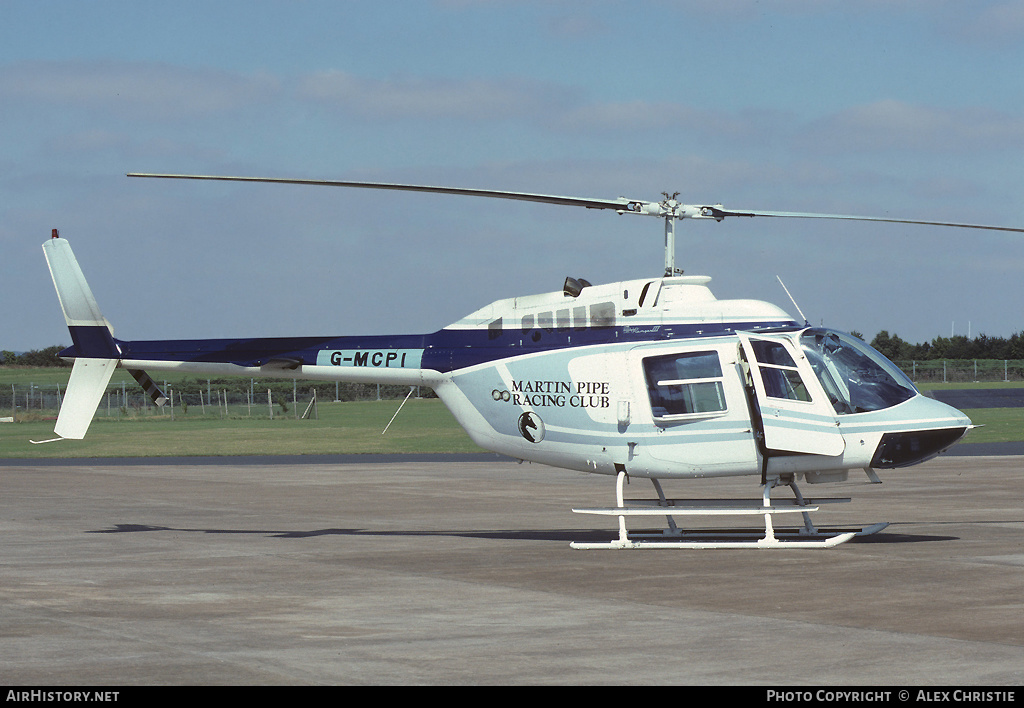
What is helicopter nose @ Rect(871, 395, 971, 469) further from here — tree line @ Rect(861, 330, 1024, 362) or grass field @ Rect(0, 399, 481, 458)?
tree line @ Rect(861, 330, 1024, 362)

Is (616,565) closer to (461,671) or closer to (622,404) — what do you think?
(622,404)

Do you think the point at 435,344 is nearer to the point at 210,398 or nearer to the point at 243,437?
the point at 243,437

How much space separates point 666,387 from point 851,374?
2416mm

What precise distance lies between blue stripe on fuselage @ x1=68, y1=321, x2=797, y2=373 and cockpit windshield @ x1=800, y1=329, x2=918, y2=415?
1.95 ft

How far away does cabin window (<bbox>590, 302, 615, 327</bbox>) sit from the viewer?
17.2 metres

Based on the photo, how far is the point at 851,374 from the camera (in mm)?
16328

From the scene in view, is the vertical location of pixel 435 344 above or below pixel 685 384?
above

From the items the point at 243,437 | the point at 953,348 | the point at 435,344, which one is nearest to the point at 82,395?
the point at 435,344

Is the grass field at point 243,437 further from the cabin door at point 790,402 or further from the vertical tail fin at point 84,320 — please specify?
the cabin door at point 790,402

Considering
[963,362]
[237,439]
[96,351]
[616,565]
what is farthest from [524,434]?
[963,362]

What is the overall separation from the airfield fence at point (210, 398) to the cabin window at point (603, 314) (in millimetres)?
42426

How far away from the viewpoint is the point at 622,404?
17000 mm

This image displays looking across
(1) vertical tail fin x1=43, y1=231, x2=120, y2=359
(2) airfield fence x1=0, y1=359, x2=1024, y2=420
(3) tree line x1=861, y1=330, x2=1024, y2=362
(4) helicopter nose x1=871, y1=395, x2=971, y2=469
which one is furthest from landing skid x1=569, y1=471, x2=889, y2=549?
(3) tree line x1=861, y1=330, x2=1024, y2=362
